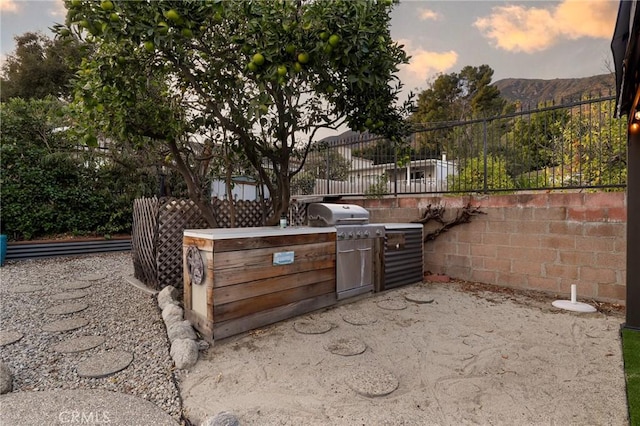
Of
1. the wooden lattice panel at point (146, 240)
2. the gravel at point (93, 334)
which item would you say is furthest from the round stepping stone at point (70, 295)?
the wooden lattice panel at point (146, 240)

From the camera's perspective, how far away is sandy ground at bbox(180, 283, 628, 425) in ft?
6.20

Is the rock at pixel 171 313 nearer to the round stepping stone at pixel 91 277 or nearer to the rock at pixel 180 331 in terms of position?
the rock at pixel 180 331

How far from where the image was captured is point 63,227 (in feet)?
24.2

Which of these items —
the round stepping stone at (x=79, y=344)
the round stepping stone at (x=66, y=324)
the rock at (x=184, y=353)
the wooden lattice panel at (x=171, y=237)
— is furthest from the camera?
the wooden lattice panel at (x=171, y=237)

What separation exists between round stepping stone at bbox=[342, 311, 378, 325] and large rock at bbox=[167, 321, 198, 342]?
1.55 m

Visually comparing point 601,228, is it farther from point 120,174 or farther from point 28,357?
point 120,174

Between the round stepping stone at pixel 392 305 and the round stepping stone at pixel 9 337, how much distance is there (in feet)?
11.7

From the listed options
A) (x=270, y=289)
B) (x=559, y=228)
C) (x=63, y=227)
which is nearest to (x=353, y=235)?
(x=270, y=289)

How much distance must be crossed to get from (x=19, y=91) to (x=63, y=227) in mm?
9345

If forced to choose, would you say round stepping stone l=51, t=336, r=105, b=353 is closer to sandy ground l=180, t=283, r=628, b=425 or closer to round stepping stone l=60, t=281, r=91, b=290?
sandy ground l=180, t=283, r=628, b=425

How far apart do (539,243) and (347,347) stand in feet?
11.4

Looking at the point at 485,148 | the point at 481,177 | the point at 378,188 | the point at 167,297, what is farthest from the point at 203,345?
the point at 485,148

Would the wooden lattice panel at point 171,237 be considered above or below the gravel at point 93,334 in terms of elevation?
above

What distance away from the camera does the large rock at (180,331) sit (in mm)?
2756
